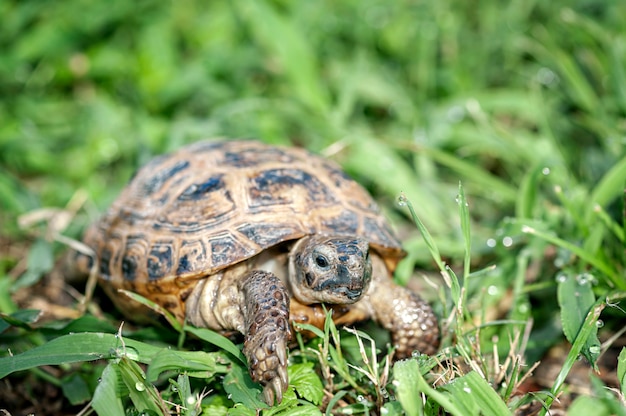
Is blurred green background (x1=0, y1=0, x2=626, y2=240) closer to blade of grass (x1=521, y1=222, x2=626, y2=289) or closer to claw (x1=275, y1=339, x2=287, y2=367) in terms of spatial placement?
blade of grass (x1=521, y1=222, x2=626, y2=289)

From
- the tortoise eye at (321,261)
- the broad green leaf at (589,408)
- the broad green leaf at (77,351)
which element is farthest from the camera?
the tortoise eye at (321,261)

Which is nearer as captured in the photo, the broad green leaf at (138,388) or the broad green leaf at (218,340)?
the broad green leaf at (138,388)

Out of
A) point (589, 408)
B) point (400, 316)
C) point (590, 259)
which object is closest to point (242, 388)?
point (400, 316)

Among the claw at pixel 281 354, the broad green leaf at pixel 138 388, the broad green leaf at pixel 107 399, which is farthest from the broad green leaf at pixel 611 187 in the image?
the broad green leaf at pixel 107 399

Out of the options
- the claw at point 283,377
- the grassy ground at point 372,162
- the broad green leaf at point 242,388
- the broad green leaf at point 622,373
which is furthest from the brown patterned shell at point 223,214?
the broad green leaf at point 622,373

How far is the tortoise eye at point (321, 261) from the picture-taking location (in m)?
2.46

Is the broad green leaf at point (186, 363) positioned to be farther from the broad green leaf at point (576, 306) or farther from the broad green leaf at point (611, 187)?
the broad green leaf at point (611, 187)

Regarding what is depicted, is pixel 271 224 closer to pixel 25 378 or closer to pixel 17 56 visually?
pixel 25 378

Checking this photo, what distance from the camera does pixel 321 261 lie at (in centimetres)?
248

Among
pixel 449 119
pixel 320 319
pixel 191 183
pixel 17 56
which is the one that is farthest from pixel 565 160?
pixel 17 56

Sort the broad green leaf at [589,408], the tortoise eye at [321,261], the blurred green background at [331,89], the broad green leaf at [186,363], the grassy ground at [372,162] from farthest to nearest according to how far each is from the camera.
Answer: the blurred green background at [331,89]
the tortoise eye at [321,261]
the grassy ground at [372,162]
the broad green leaf at [186,363]
the broad green leaf at [589,408]

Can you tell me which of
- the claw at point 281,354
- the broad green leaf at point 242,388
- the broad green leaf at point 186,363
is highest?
the claw at point 281,354

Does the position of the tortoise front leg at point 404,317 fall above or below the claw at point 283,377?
below

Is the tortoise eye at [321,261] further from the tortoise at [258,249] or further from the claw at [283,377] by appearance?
the claw at [283,377]
